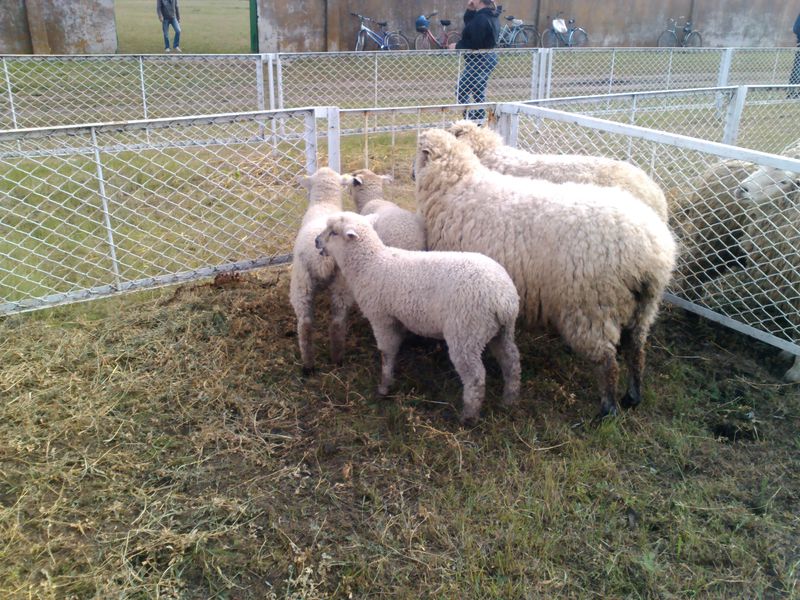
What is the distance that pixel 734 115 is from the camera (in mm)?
5902

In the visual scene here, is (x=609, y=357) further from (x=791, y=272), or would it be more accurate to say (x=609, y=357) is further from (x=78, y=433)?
(x=78, y=433)

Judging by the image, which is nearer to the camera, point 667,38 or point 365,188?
point 365,188

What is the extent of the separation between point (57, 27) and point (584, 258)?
607 inches

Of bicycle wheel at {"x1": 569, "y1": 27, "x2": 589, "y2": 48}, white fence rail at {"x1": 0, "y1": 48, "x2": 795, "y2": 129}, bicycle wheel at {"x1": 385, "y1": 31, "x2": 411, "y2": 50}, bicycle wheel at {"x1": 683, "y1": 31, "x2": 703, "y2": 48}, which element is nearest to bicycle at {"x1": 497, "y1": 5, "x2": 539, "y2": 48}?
bicycle wheel at {"x1": 569, "y1": 27, "x2": 589, "y2": 48}

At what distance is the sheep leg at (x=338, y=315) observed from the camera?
3891 millimetres

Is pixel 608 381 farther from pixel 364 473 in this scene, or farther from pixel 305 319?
pixel 305 319

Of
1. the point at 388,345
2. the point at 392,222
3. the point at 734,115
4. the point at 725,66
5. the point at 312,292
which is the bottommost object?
the point at 388,345

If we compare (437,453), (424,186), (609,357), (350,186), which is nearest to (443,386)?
(437,453)

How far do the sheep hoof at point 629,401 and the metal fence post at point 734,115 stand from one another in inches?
130

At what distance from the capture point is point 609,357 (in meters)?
3.46

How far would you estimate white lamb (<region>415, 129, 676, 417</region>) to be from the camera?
3334mm

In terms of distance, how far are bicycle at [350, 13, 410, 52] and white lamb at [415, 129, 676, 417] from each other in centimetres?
1440

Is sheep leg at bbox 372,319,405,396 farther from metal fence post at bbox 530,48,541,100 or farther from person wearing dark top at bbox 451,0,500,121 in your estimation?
metal fence post at bbox 530,48,541,100

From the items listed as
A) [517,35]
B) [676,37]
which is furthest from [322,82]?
[676,37]
